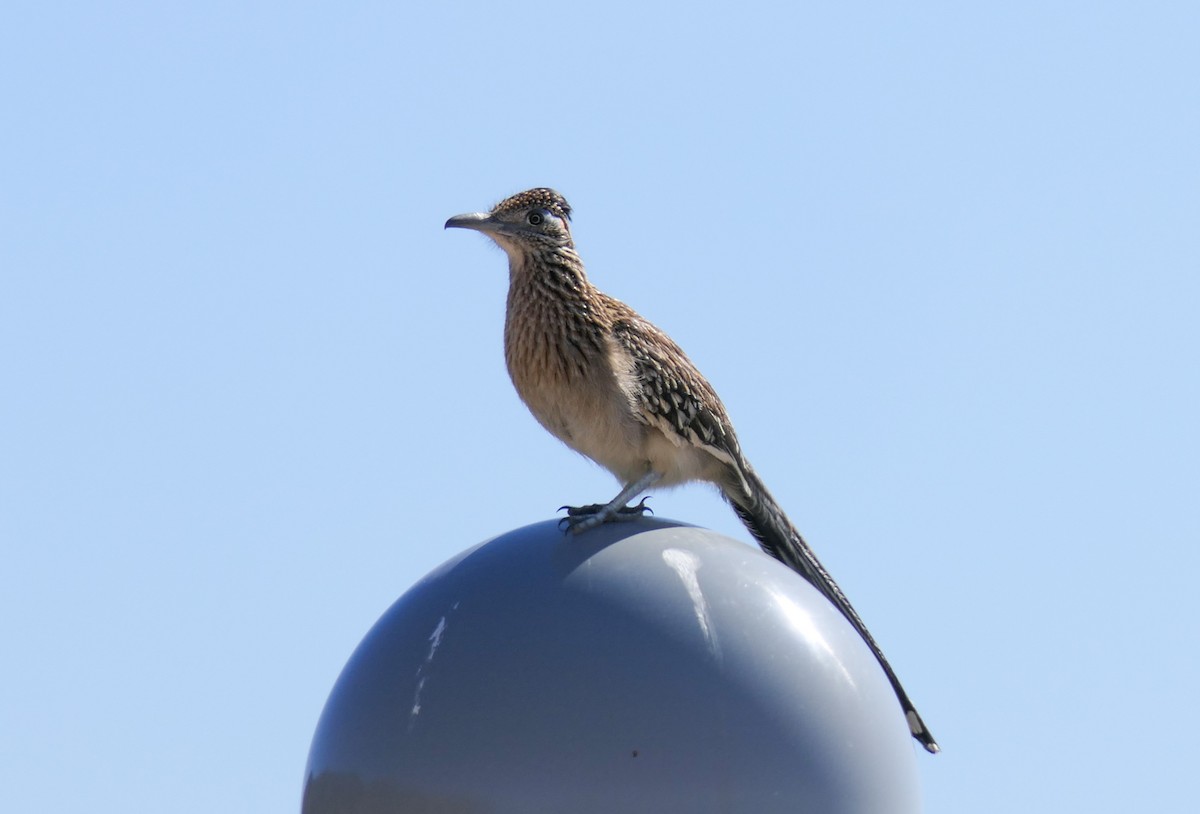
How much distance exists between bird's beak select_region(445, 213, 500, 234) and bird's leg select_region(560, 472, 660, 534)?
60.3 inches

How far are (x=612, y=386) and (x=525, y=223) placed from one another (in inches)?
45.2

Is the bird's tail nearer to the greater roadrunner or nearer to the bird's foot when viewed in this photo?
the greater roadrunner

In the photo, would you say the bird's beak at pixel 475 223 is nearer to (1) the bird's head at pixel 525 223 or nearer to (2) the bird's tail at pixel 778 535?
(1) the bird's head at pixel 525 223

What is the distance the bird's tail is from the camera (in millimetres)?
7742

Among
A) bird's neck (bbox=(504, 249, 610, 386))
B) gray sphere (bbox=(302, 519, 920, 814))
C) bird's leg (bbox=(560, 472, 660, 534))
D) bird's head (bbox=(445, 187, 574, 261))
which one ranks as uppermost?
bird's head (bbox=(445, 187, 574, 261))

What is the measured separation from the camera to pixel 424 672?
5008 mm

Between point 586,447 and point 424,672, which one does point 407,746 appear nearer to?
point 424,672

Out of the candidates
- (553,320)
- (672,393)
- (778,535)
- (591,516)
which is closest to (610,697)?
(591,516)

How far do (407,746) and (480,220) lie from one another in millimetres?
3569

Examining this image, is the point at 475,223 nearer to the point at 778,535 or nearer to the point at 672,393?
the point at 672,393

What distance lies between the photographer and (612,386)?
7133 millimetres

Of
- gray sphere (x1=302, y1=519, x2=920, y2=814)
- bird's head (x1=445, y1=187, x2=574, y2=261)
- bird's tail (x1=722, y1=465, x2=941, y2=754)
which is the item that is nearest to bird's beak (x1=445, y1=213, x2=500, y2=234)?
bird's head (x1=445, y1=187, x2=574, y2=261)

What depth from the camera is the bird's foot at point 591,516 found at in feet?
18.8

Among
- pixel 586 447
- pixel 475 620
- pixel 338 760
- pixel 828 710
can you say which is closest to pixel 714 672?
pixel 828 710
